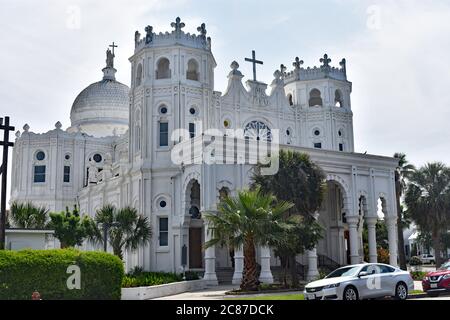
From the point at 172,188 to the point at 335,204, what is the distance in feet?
39.0

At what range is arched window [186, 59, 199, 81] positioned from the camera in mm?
41562

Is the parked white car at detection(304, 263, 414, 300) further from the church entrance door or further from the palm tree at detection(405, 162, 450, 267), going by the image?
the palm tree at detection(405, 162, 450, 267)

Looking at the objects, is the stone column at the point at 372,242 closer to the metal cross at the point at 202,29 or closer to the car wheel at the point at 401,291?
the metal cross at the point at 202,29

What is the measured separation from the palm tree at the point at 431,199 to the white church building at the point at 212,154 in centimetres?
467

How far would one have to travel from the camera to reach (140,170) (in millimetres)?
38969

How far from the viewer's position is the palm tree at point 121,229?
32.8 metres

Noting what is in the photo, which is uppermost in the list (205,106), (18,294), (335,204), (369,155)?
(205,106)

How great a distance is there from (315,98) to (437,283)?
93.7 feet

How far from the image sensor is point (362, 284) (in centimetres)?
1888

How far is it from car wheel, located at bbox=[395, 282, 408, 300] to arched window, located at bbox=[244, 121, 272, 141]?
76.5 ft

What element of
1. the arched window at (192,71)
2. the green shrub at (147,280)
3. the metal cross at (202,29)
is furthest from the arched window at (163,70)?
the green shrub at (147,280)

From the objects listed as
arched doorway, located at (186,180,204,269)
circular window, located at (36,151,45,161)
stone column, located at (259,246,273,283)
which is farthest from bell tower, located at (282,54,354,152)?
circular window, located at (36,151,45,161)
